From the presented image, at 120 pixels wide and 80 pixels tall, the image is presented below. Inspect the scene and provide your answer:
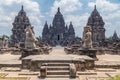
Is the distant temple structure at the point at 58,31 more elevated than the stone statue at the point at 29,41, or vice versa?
the distant temple structure at the point at 58,31

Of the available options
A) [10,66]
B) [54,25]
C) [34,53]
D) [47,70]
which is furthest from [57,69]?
[54,25]

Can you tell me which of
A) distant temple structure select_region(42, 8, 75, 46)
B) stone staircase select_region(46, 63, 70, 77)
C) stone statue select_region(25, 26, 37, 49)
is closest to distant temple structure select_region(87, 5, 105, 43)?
distant temple structure select_region(42, 8, 75, 46)

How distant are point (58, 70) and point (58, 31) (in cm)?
9041

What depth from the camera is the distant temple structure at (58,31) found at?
349 feet

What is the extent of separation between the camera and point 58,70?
54.0 feet

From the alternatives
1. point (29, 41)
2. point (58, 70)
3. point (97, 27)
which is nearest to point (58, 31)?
point (97, 27)

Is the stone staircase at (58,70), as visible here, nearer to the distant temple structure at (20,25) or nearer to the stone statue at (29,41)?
the stone statue at (29,41)

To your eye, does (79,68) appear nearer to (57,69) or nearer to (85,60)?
(85,60)

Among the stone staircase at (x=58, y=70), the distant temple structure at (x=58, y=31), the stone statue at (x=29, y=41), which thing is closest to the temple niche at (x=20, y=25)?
the distant temple structure at (x=58, y=31)

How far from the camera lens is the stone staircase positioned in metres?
15.9

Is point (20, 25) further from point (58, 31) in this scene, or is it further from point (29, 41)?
point (29, 41)

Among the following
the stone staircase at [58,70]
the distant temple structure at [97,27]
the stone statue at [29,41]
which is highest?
the distant temple structure at [97,27]

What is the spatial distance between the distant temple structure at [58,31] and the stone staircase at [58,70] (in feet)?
287

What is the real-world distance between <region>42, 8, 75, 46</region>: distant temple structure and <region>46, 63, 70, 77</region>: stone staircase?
287 ft
